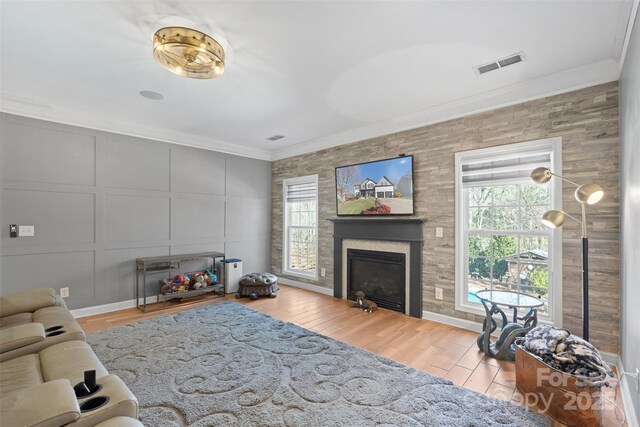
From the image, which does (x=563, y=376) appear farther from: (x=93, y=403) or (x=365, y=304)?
(x=93, y=403)

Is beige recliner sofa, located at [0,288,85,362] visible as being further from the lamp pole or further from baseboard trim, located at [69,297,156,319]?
the lamp pole

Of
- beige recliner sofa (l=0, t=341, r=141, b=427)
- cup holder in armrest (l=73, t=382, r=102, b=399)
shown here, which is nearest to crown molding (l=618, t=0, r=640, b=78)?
beige recliner sofa (l=0, t=341, r=141, b=427)

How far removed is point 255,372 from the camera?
7.81 feet

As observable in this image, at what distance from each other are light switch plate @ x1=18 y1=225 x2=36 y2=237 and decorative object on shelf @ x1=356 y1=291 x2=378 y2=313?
4167 millimetres

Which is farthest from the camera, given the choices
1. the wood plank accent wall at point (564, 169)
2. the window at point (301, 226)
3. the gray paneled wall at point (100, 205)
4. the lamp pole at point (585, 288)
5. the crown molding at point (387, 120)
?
the window at point (301, 226)

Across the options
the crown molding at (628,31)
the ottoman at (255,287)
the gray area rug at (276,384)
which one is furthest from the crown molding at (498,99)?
the gray area rug at (276,384)

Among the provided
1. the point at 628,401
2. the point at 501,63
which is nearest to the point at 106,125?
the point at 501,63

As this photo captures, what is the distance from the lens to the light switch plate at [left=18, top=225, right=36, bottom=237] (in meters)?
3.41

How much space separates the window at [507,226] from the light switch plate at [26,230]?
5.09 metres

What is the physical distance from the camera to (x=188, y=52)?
2.23 meters

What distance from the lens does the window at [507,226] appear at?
2.89 metres

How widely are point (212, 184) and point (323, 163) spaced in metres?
1.98

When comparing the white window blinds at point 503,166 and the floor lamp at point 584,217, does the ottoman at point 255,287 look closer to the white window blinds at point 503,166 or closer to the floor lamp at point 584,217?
the white window blinds at point 503,166

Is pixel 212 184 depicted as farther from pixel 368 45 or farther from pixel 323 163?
pixel 368 45
